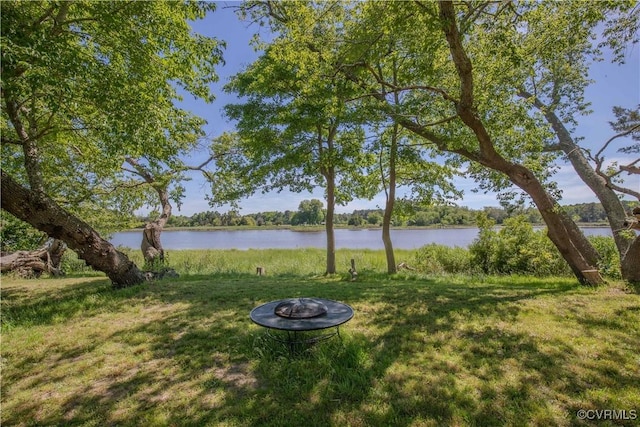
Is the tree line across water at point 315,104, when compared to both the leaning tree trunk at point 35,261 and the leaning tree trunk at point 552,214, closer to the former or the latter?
the leaning tree trunk at point 552,214

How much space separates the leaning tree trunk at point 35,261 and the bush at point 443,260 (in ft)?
44.5

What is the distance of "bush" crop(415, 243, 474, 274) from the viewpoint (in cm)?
1125

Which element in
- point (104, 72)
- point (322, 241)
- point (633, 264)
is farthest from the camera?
point (322, 241)

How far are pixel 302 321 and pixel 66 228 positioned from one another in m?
5.11

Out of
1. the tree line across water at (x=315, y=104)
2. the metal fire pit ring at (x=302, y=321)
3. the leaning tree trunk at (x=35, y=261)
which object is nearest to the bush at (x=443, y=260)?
the tree line across water at (x=315, y=104)

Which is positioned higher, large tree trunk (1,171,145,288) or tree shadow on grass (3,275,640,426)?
large tree trunk (1,171,145,288)

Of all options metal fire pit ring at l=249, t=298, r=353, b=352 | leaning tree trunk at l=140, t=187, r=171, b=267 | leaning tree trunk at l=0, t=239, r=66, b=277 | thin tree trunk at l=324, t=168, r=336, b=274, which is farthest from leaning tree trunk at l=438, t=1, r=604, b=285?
leaning tree trunk at l=0, t=239, r=66, b=277

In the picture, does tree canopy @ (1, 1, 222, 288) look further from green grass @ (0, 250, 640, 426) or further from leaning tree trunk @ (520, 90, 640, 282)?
leaning tree trunk @ (520, 90, 640, 282)

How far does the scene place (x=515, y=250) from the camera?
33.9 feet

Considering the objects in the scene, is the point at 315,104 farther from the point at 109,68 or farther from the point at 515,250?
the point at 515,250

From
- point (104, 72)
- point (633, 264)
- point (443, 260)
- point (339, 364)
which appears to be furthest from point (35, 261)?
point (633, 264)

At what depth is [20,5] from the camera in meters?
4.33

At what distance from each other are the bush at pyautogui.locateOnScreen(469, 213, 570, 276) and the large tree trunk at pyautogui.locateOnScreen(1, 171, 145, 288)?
10836mm

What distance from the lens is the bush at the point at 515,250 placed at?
31.6 ft
